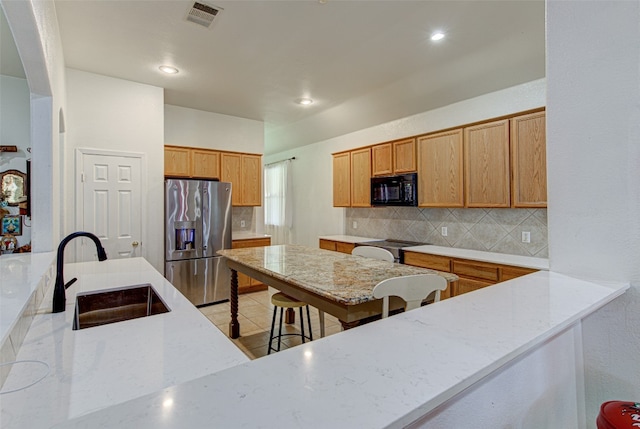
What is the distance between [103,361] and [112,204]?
3264 mm

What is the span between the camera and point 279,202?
7.12 meters

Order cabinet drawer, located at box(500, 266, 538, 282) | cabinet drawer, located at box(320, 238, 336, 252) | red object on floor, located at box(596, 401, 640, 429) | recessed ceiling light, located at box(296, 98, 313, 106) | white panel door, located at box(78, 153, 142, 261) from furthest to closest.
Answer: cabinet drawer, located at box(320, 238, 336, 252) → recessed ceiling light, located at box(296, 98, 313, 106) → white panel door, located at box(78, 153, 142, 261) → cabinet drawer, located at box(500, 266, 538, 282) → red object on floor, located at box(596, 401, 640, 429)

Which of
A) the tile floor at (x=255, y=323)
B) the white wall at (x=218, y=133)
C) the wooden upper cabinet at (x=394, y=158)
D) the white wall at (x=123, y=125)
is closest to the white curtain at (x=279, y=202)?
the white wall at (x=218, y=133)

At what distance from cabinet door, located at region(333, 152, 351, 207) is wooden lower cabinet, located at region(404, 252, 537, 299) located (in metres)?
1.70

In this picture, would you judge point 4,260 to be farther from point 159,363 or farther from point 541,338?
point 541,338

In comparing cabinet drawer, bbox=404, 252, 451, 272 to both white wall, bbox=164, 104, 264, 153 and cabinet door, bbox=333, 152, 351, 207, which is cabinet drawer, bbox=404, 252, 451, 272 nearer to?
cabinet door, bbox=333, 152, 351, 207

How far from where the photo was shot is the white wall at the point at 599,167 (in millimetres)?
1206

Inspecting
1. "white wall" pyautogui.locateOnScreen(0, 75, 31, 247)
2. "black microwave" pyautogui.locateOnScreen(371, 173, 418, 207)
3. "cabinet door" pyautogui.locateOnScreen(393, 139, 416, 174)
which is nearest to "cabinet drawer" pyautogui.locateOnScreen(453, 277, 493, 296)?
"black microwave" pyautogui.locateOnScreen(371, 173, 418, 207)

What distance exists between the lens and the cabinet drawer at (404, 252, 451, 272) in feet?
11.4

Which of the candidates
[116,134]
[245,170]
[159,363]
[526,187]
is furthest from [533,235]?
[116,134]

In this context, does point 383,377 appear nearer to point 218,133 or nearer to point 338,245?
point 338,245

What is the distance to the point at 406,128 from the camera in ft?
14.5

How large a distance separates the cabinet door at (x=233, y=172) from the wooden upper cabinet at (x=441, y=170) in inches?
109

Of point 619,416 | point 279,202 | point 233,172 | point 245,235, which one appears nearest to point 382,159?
point 233,172
